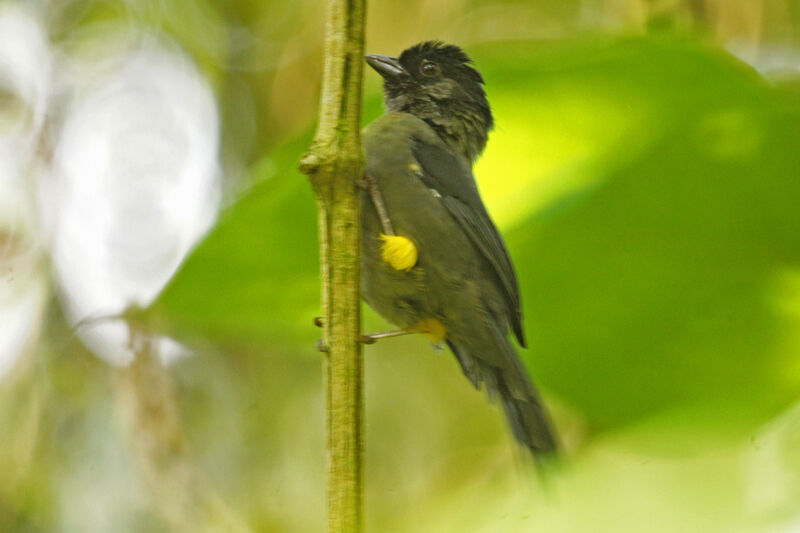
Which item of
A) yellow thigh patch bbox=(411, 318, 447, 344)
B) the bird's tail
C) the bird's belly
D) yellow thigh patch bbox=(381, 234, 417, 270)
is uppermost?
yellow thigh patch bbox=(381, 234, 417, 270)

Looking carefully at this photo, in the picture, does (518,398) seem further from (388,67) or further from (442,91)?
(388,67)

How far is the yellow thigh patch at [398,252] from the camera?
99.1 inches

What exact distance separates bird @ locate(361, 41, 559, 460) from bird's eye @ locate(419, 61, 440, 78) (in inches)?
13.7

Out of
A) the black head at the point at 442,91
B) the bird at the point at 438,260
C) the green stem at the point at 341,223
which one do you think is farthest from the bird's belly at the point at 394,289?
the green stem at the point at 341,223

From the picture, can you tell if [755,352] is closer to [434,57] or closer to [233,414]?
[434,57]

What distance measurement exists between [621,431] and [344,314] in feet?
1.83

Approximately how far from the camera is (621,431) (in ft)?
3.47

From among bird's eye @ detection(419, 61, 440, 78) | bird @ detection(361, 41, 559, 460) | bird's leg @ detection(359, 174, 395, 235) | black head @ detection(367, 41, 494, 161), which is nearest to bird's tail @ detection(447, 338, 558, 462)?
bird @ detection(361, 41, 559, 460)

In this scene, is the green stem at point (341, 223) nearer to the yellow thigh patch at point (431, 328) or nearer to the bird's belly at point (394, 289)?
the bird's belly at point (394, 289)

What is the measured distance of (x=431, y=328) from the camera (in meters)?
2.66

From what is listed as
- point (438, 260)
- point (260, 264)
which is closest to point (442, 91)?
point (438, 260)

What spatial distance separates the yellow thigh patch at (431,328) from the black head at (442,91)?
68 centimetres

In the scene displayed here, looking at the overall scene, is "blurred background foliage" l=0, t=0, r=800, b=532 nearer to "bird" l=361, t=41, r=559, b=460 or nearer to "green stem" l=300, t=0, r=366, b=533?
"green stem" l=300, t=0, r=366, b=533

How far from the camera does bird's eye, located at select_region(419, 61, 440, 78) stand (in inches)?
121
